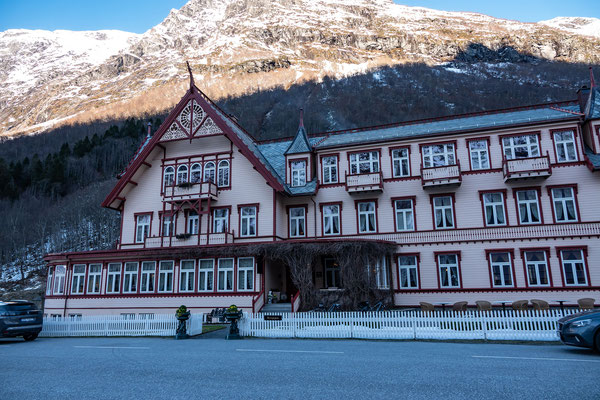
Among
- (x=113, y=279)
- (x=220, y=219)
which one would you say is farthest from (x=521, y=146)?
(x=113, y=279)

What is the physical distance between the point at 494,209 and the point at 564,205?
12.4 feet

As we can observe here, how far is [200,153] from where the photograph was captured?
2966 centimetres

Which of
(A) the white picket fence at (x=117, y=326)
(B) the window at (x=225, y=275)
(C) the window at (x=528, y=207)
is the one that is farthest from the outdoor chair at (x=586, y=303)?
(B) the window at (x=225, y=275)

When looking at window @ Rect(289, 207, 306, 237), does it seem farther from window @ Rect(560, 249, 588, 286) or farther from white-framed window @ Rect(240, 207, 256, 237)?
window @ Rect(560, 249, 588, 286)

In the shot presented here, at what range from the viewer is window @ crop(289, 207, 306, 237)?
27.9m

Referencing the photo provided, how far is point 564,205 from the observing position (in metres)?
23.6

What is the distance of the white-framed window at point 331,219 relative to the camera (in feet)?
89.8

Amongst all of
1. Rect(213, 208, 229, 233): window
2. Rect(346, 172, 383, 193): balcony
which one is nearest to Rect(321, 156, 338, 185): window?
Rect(346, 172, 383, 193): balcony

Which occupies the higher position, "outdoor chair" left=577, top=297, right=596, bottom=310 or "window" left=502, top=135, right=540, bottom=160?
"window" left=502, top=135, right=540, bottom=160

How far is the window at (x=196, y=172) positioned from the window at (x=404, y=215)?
46.7 ft

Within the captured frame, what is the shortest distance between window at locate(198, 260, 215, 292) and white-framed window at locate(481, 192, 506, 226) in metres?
17.6

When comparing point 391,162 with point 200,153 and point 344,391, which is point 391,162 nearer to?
point 200,153

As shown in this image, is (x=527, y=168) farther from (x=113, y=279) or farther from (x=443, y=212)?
(x=113, y=279)

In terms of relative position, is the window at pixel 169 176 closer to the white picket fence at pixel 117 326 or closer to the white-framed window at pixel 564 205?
the white picket fence at pixel 117 326
